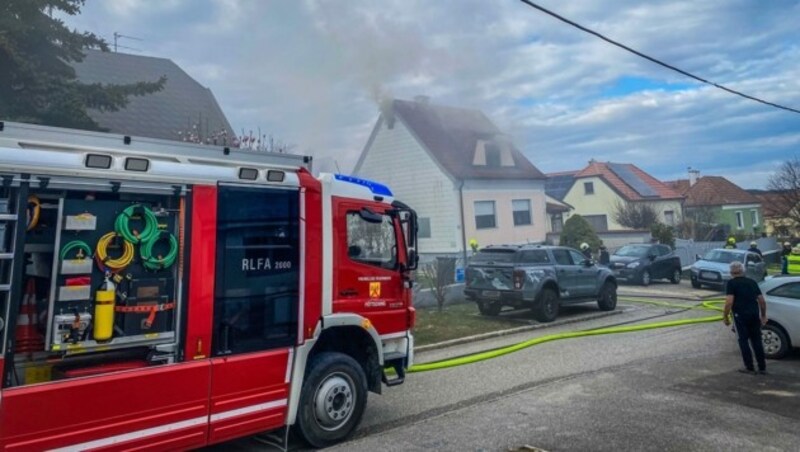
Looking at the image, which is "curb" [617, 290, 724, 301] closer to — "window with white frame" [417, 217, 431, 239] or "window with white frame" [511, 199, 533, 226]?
"window with white frame" [511, 199, 533, 226]

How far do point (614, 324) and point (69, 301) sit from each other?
1120 centimetres

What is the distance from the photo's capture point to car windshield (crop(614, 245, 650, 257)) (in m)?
21.1

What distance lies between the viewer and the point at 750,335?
7434 millimetres

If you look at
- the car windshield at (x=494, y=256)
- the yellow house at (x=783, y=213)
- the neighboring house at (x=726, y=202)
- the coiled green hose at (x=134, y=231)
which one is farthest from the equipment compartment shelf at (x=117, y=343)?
the neighboring house at (x=726, y=202)

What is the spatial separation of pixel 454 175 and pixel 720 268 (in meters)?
10.9

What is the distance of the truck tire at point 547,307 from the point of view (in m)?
12.0

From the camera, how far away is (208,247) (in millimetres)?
4305

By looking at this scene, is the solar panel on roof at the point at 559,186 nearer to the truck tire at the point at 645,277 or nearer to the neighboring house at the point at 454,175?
the neighboring house at the point at 454,175

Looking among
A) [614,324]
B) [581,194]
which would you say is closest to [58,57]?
[614,324]

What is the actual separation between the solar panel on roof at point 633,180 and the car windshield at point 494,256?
3026cm

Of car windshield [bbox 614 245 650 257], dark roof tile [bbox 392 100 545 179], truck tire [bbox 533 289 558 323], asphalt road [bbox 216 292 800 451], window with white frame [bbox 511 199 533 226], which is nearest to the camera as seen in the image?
asphalt road [bbox 216 292 800 451]

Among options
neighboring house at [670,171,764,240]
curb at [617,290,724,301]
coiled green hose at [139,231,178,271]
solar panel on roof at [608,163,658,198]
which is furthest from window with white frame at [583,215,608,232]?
coiled green hose at [139,231,178,271]

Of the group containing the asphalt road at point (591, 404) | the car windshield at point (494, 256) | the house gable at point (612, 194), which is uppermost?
the house gable at point (612, 194)

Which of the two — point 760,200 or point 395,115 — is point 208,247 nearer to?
point 395,115
